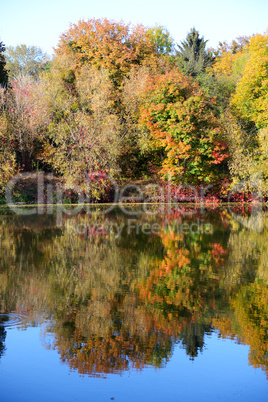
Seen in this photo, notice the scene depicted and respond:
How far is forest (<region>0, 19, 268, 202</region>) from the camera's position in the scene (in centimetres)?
3303

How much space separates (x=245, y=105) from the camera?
38.2 meters

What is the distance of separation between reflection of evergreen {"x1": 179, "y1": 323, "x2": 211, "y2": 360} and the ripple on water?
85.8 inches

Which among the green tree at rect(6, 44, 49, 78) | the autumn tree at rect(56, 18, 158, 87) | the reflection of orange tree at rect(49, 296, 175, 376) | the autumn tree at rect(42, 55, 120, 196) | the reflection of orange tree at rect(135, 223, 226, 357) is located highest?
the green tree at rect(6, 44, 49, 78)

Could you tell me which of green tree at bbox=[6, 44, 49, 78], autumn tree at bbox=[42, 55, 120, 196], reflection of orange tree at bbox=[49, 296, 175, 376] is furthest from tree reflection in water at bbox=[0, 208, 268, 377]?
green tree at bbox=[6, 44, 49, 78]

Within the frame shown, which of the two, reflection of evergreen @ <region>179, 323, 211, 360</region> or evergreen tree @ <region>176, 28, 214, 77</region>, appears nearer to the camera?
reflection of evergreen @ <region>179, 323, 211, 360</region>

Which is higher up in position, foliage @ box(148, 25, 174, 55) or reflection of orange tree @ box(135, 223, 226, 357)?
foliage @ box(148, 25, 174, 55)

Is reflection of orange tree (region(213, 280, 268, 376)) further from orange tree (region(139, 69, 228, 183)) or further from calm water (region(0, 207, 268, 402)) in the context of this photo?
orange tree (region(139, 69, 228, 183))

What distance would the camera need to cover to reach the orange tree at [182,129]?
3469 centimetres

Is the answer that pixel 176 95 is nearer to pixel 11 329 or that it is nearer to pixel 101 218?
pixel 101 218

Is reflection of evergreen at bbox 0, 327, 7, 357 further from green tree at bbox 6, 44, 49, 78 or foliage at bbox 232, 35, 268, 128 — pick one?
green tree at bbox 6, 44, 49, 78

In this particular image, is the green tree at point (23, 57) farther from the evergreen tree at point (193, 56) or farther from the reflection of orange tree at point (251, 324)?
the reflection of orange tree at point (251, 324)

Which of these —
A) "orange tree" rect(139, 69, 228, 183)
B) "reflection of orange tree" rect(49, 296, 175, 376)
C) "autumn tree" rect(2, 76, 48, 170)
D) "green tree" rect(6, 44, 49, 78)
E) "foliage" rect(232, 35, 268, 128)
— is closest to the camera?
"reflection of orange tree" rect(49, 296, 175, 376)

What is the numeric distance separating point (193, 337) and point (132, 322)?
0.98 meters

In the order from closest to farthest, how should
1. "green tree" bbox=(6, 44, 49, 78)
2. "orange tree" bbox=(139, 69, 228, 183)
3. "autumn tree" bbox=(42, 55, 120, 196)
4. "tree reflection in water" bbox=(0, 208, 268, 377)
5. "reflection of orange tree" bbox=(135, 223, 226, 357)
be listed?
1. "tree reflection in water" bbox=(0, 208, 268, 377)
2. "reflection of orange tree" bbox=(135, 223, 226, 357)
3. "autumn tree" bbox=(42, 55, 120, 196)
4. "orange tree" bbox=(139, 69, 228, 183)
5. "green tree" bbox=(6, 44, 49, 78)
